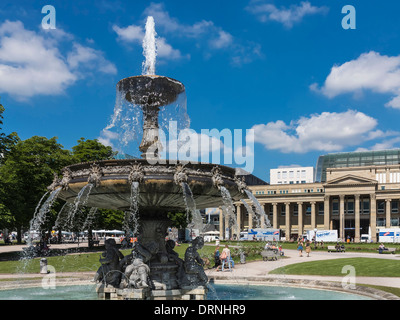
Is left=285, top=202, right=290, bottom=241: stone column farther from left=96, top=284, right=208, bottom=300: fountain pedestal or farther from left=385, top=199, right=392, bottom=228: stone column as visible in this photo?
left=96, top=284, right=208, bottom=300: fountain pedestal

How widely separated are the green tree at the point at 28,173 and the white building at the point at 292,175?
124m

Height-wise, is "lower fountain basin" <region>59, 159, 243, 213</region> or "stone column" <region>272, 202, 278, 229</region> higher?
"lower fountain basin" <region>59, 159, 243, 213</region>

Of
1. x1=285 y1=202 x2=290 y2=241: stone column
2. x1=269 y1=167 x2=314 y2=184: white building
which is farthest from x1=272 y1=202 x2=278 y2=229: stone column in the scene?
x1=269 y1=167 x2=314 y2=184: white building

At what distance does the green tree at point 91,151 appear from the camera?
4653 centimetres

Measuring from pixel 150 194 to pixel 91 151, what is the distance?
3727cm

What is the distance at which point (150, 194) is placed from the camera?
11.0 m

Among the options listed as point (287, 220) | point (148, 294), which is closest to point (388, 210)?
point (287, 220)

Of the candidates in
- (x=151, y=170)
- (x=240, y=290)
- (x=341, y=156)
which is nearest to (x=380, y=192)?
(x=341, y=156)

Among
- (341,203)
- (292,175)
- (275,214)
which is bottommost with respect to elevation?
(275,214)

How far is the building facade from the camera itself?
102m

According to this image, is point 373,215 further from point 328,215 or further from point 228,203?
point 228,203

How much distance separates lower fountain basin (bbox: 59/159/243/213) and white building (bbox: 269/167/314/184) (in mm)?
147904

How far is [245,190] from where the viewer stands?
12.4m
